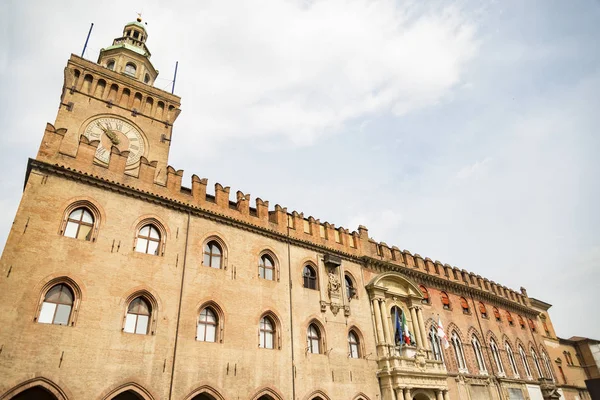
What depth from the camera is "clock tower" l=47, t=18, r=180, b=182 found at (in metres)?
21.0

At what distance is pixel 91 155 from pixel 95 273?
504cm

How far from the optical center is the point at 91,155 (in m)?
16.5

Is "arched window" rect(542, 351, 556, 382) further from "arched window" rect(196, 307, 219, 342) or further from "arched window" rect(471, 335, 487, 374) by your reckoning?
"arched window" rect(196, 307, 219, 342)

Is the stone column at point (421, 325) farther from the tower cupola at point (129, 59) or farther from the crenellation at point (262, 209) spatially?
the tower cupola at point (129, 59)

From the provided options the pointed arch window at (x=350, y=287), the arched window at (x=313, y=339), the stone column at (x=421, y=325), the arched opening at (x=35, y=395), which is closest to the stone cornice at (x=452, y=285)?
the pointed arch window at (x=350, y=287)

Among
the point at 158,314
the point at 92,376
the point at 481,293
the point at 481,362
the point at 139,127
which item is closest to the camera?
the point at 92,376

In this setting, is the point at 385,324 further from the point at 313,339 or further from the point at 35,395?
the point at 35,395

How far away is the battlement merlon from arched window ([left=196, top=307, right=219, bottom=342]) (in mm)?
4813

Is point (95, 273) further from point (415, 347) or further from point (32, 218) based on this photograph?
point (415, 347)

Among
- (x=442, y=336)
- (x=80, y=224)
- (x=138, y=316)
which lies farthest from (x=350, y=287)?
(x=80, y=224)

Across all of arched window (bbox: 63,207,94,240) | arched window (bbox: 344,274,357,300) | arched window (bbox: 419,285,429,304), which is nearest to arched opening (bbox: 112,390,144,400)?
arched window (bbox: 63,207,94,240)

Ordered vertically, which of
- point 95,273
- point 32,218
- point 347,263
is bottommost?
point 95,273

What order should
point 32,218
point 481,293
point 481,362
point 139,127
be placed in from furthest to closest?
point 481,293 < point 481,362 < point 139,127 < point 32,218

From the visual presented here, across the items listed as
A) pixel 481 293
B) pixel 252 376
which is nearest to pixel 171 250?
pixel 252 376
